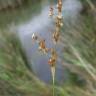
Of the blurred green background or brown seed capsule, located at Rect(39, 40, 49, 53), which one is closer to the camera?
brown seed capsule, located at Rect(39, 40, 49, 53)

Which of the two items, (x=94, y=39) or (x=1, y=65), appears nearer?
(x=1, y=65)

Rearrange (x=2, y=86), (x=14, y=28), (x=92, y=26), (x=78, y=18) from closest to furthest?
(x=2, y=86), (x=92, y=26), (x=78, y=18), (x=14, y=28)

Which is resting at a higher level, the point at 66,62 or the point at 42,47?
the point at 66,62

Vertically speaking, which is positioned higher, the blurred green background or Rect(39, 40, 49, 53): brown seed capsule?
the blurred green background

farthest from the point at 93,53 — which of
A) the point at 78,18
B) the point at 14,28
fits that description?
the point at 14,28

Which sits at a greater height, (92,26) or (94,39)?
(92,26)

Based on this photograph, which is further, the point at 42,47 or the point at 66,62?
the point at 66,62

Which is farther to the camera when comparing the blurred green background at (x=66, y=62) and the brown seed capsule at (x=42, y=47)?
the blurred green background at (x=66, y=62)

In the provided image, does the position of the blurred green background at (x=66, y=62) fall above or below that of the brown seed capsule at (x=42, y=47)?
above

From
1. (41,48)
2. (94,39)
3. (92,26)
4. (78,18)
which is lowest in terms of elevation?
(41,48)

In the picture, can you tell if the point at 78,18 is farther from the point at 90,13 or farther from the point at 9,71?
the point at 9,71

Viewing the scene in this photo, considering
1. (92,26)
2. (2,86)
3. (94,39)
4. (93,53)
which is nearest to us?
(2,86)
